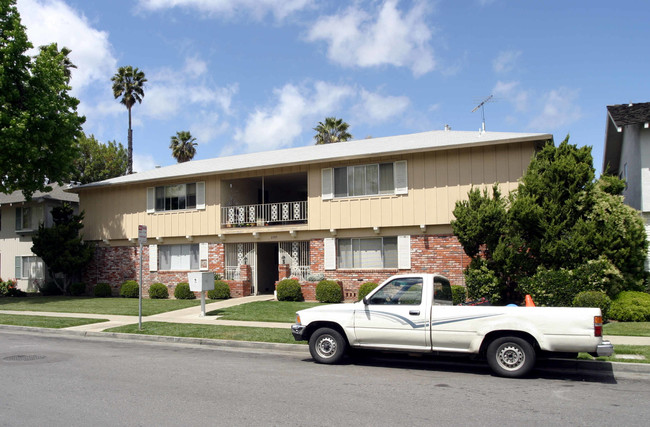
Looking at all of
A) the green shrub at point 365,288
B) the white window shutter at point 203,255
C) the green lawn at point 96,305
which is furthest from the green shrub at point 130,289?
the green shrub at point 365,288

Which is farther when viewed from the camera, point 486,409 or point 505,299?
point 505,299

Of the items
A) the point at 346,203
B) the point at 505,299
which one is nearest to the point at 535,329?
the point at 505,299

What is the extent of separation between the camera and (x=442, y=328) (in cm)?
878

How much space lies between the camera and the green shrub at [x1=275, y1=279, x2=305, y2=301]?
2058 centimetres

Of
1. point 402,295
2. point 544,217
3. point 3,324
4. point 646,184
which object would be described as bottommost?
point 3,324

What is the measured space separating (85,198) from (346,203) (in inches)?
579

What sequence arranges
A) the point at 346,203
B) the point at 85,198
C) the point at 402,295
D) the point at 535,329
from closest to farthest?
the point at 535,329 < the point at 402,295 < the point at 346,203 < the point at 85,198

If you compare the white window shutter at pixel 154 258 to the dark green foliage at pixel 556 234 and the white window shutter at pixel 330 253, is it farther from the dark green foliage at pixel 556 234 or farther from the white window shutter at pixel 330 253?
the dark green foliage at pixel 556 234

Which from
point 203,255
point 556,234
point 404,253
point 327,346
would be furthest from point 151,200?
point 556,234

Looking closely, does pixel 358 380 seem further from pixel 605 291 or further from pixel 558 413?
pixel 605 291

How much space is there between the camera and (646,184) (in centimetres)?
1667

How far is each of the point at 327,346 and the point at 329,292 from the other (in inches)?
409

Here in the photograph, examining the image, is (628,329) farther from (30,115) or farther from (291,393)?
(30,115)

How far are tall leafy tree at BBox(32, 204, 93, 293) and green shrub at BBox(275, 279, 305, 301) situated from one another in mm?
10926
